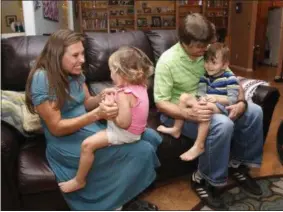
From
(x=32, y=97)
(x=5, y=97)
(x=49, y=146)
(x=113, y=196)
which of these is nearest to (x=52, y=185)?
(x=49, y=146)

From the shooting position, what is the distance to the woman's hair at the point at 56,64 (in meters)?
1.40

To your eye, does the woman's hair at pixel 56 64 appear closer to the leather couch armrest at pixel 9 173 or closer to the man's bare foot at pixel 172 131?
the leather couch armrest at pixel 9 173

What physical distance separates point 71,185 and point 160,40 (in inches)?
54.3

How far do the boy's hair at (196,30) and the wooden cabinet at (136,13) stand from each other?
539 cm

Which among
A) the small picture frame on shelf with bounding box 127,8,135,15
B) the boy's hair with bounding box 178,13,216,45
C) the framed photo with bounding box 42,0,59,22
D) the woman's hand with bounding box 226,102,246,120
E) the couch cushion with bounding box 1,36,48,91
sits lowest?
the woman's hand with bounding box 226,102,246,120

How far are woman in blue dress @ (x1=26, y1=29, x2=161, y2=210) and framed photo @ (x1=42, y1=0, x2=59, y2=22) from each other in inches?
92.4

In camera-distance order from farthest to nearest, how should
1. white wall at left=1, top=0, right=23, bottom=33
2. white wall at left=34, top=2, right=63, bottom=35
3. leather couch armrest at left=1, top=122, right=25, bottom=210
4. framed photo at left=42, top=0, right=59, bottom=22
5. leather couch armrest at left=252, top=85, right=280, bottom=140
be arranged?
white wall at left=1, top=0, right=23, bottom=33, framed photo at left=42, top=0, right=59, bottom=22, white wall at left=34, top=2, right=63, bottom=35, leather couch armrest at left=252, top=85, right=280, bottom=140, leather couch armrest at left=1, top=122, right=25, bottom=210

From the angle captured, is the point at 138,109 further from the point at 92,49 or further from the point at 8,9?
the point at 8,9

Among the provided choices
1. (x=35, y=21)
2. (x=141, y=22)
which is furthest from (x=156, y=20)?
(x=35, y=21)

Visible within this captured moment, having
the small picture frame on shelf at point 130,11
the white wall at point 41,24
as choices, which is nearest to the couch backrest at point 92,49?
the white wall at point 41,24

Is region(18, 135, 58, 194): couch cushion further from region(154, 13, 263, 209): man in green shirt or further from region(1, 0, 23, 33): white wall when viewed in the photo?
region(1, 0, 23, 33): white wall

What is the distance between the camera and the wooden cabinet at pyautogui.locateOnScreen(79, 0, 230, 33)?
689cm

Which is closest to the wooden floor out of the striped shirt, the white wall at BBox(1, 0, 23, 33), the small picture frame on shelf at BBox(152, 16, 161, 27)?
the striped shirt

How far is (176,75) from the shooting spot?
181cm
